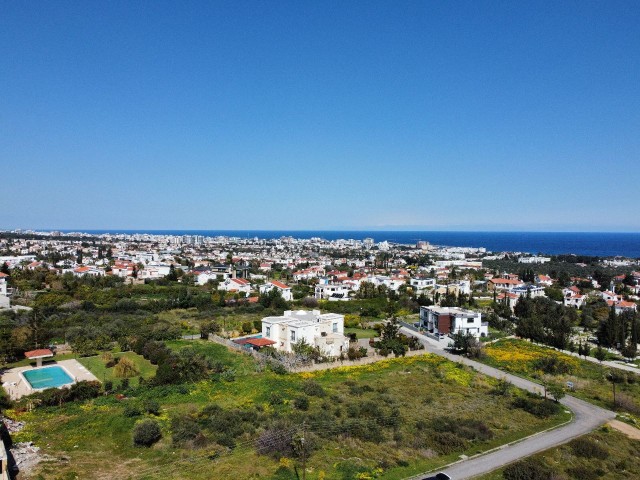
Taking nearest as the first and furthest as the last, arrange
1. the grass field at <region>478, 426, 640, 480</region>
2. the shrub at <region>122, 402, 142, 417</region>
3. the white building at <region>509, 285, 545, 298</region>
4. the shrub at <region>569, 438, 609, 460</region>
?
the grass field at <region>478, 426, 640, 480</region>, the shrub at <region>569, 438, 609, 460</region>, the shrub at <region>122, 402, 142, 417</region>, the white building at <region>509, 285, 545, 298</region>

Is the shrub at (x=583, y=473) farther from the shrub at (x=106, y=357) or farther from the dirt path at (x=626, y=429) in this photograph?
the shrub at (x=106, y=357)

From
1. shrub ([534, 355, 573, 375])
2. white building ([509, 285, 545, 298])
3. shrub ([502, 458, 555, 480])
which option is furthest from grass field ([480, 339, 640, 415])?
white building ([509, 285, 545, 298])

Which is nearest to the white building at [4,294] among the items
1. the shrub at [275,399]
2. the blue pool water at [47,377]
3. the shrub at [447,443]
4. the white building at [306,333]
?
the blue pool water at [47,377]

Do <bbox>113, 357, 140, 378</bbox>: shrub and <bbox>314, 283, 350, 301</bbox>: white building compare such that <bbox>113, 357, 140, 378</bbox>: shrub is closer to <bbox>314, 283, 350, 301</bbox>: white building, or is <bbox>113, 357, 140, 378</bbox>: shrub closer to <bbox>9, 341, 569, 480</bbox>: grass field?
<bbox>9, 341, 569, 480</bbox>: grass field

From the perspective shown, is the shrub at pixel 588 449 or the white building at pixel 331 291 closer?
the shrub at pixel 588 449

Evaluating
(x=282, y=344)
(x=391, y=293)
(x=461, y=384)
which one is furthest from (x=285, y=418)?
(x=391, y=293)

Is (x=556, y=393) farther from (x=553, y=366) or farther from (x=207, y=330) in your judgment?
(x=207, y=330)

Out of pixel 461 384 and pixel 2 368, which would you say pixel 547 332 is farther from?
pixel 2 368
